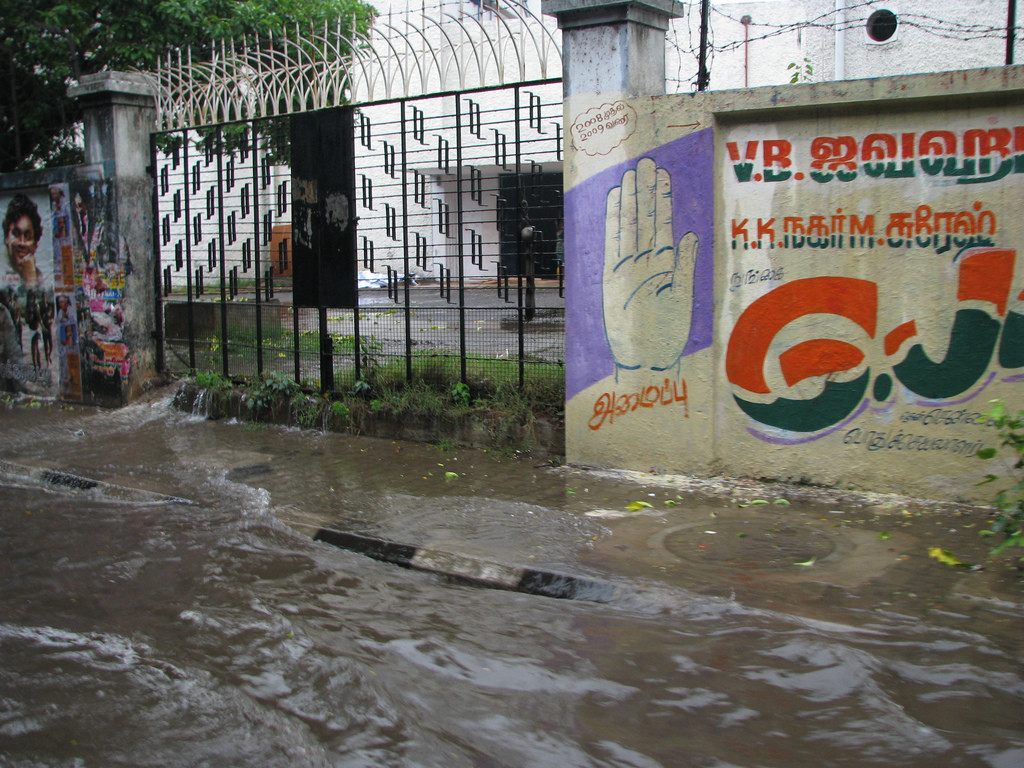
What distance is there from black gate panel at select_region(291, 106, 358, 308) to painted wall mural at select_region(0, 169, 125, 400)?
2.42 m

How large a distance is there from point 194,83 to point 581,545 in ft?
23.4

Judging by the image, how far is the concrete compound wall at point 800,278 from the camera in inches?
227

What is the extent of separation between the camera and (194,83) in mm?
9727

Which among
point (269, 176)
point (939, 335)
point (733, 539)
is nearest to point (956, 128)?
point (939, 335)

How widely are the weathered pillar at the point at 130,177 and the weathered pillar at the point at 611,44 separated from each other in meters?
5.32

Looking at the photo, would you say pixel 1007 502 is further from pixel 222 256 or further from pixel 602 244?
pixel 222 256

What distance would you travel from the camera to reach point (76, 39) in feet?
39.6

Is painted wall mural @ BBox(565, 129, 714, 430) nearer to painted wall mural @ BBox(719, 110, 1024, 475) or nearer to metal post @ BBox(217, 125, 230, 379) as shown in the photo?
painted wall mural @ BBox(719, 110, 1024, 475)

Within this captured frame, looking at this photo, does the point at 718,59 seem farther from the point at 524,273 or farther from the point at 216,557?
the point at 216,557

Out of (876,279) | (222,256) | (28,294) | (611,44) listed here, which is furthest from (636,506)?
(28,294)

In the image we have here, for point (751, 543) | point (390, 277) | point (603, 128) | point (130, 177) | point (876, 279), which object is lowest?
point (751, 543)

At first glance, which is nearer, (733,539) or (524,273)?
(733,539)

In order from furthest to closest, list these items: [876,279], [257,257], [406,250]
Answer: [257,257], [406,250], [876,279]

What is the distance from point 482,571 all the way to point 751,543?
5.23 ft
